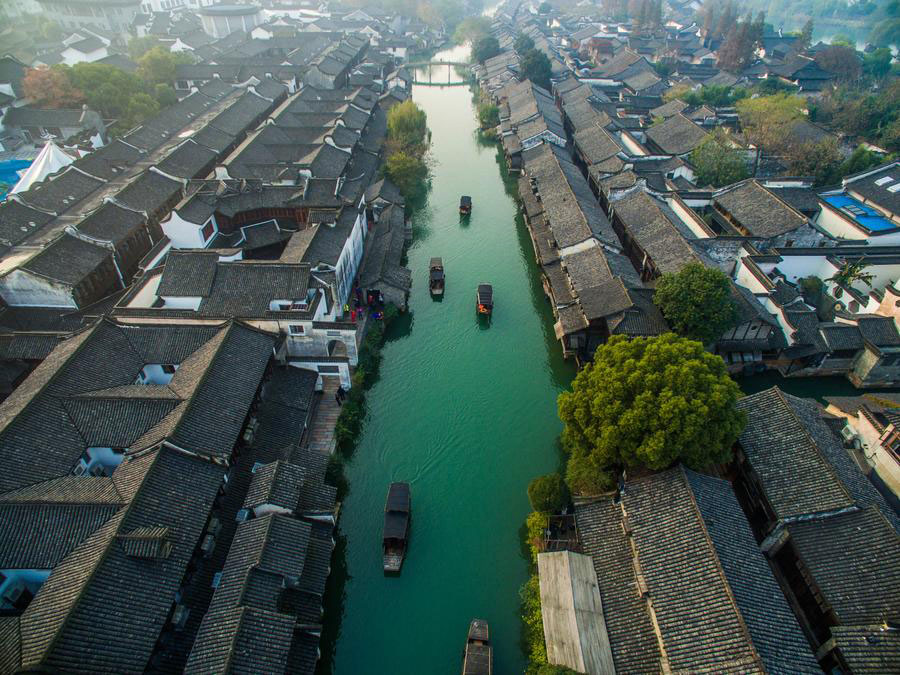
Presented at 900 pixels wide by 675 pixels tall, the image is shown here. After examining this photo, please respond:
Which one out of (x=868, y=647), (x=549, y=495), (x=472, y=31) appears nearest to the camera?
(x=868, y=647)

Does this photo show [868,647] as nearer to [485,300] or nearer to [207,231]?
[485,300]

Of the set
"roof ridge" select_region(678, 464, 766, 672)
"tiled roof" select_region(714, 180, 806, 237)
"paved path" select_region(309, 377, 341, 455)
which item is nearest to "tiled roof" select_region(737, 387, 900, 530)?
"roof ridge" select_region(678, 464, 766, 672)

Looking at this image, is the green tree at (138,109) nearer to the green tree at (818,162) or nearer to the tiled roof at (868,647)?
the green tree at (818,162)

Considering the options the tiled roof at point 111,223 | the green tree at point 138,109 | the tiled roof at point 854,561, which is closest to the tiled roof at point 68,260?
the tiled roof at point 111,223

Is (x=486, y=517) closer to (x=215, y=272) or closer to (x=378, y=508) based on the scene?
(x=378, y=508)

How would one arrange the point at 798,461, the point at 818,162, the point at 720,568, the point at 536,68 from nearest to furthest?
the point at 720,568
the point at 798,461
the point at 818,162
the point at 536,68

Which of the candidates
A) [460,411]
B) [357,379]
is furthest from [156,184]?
[460,411]

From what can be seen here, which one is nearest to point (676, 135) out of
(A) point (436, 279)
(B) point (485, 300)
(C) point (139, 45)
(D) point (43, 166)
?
(B) point (485, 300)

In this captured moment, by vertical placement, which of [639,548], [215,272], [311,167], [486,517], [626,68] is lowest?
[486,517]
